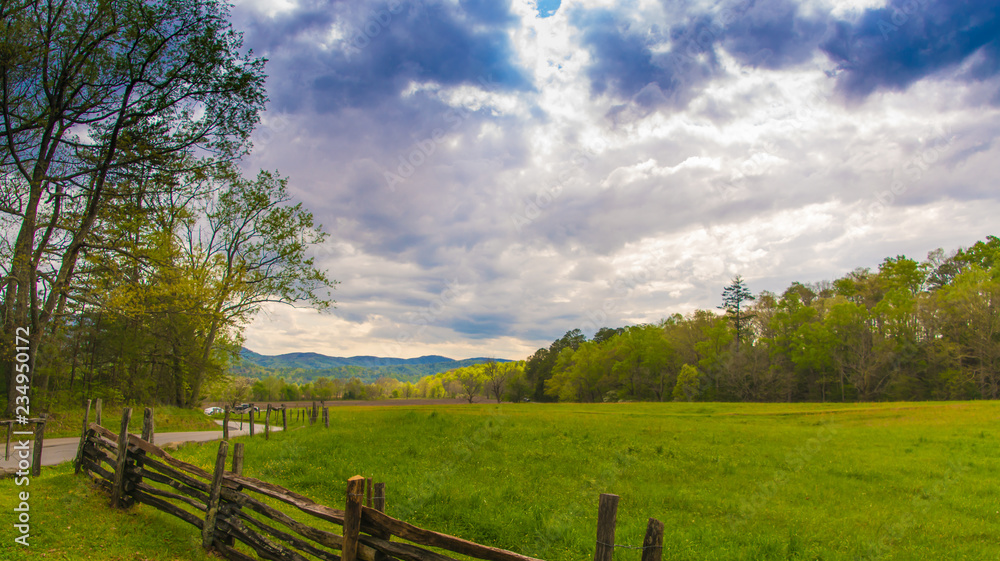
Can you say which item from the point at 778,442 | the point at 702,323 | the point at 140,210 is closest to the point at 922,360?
the point at 702,323

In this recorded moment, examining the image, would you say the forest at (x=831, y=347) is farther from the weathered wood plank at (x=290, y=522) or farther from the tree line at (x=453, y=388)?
the weathered wood plank at (x=290, y=522)

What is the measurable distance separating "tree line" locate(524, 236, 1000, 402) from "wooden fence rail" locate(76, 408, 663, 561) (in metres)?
65.4

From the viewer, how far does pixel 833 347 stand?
6175 centimetres

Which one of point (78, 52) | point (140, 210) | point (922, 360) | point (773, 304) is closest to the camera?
point (78, 52)

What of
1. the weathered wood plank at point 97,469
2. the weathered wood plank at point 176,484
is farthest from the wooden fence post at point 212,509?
the weathered wood plank at point 97,469

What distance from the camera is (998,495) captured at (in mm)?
13648

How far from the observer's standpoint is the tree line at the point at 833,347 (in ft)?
171

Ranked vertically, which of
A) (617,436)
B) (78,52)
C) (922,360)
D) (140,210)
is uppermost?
(78,52)

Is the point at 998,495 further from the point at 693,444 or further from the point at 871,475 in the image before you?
the point at 693,444

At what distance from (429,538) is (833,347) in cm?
7207

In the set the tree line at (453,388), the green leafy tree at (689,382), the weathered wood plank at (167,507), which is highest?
the weathered wood plank at (167,507)

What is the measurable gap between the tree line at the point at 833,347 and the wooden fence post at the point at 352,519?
65.9 m

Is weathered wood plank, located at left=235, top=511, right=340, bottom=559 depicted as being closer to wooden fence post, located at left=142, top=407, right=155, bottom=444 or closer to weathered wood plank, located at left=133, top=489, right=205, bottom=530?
weathered wood plank, located at left=133, top=489, right=205, bottom=530

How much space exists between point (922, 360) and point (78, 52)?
3078 inches
